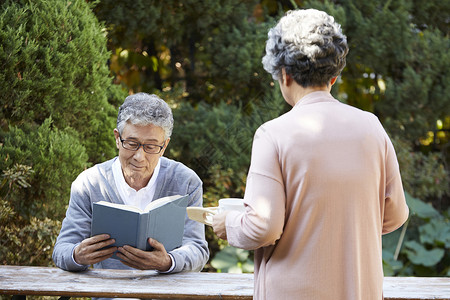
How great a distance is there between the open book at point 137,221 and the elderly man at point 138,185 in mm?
111

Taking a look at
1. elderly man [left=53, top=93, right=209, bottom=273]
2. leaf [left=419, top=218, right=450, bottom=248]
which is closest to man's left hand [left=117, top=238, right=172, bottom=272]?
elderly man [left=53, top=93, right=209, bottom=273]

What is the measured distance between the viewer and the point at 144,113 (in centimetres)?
276

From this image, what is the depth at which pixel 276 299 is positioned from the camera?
1836 mm

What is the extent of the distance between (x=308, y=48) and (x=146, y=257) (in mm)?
1204

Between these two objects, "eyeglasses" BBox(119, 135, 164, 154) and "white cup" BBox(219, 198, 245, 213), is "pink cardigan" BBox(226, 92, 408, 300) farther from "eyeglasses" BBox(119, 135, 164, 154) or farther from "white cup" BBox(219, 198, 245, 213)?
"eyeglasses" BBox(119, 135, 164, 154)

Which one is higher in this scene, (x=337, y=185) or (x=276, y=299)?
(x=337, y=185)

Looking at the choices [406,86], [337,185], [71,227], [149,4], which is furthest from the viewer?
[406,86]

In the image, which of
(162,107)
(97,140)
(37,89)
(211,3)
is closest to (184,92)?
(211,3)

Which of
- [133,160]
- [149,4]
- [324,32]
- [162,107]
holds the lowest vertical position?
[133,160]

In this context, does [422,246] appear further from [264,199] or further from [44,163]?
[264,199]

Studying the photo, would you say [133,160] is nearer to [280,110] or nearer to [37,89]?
[37,89]

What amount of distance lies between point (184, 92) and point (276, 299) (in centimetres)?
430

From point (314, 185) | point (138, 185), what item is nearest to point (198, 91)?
point (138, 185)

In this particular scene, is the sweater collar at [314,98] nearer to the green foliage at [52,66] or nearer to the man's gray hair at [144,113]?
the man's gray hair at [144,113]
